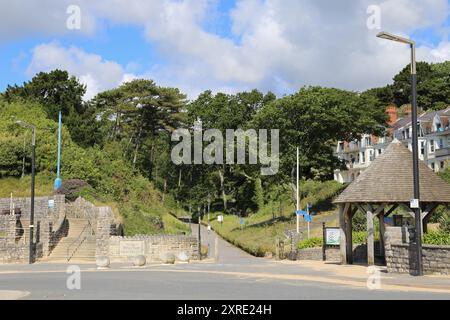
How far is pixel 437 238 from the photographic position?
22.5m

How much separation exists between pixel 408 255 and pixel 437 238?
86.5 inches

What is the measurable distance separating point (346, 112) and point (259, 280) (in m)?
39.3

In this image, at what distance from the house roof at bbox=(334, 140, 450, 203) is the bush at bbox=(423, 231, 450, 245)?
6.08 ft

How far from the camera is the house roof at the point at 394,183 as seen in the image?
2464 cm

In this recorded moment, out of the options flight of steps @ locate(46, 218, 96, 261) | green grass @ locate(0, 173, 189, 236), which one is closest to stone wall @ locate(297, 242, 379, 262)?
flight of steps @ locate(46, 218, 96, 261)

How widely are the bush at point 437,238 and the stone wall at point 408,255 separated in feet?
3.96

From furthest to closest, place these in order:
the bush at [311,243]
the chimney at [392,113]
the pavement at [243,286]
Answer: the chimney at [392,113] → the bush at [311,243] → the pavement at [243,286]

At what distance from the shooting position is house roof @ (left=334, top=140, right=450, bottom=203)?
24641 millimetres

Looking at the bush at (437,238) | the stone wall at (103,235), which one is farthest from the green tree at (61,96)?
the bush at (437,238)

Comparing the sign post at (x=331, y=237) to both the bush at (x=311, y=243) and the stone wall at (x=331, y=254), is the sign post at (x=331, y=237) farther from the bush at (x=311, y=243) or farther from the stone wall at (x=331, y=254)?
the bush at (x=311, y=243)

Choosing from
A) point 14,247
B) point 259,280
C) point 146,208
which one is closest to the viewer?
point 259,280
